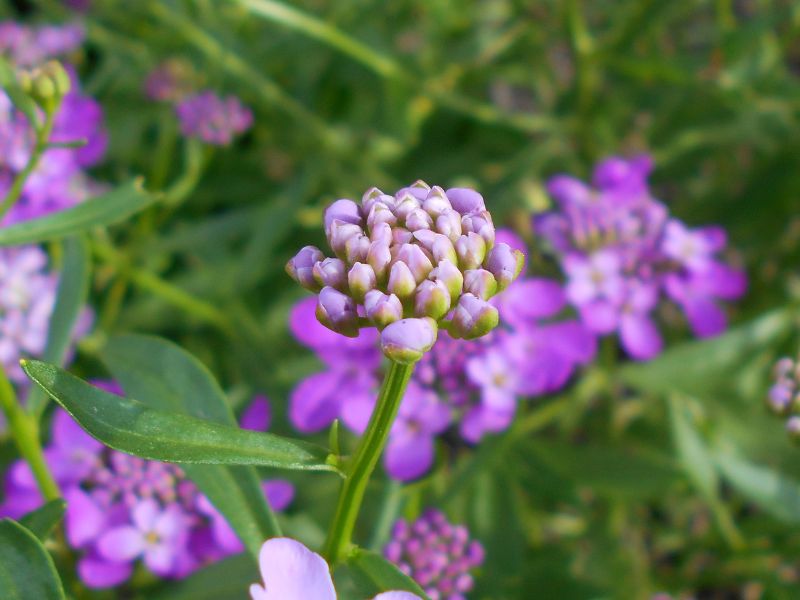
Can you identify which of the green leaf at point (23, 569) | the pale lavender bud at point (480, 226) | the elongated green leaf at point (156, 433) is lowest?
the green leaf at point (23, 569)

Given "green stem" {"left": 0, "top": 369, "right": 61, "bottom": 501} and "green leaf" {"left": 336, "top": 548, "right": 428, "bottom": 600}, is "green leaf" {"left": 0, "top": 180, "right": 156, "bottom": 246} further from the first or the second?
"green leaf" {"left": 336, "top": 548, "right": 428, "bottom": 600}

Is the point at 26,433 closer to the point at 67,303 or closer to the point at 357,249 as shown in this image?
the point at 67,303

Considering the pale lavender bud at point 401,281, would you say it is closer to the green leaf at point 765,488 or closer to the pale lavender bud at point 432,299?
the pale lavender bud at point 432,299

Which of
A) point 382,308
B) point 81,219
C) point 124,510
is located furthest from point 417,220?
point 124,510

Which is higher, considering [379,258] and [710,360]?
[710,360]

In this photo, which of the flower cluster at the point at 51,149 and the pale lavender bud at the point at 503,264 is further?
the flower cluster at the point at 51,149

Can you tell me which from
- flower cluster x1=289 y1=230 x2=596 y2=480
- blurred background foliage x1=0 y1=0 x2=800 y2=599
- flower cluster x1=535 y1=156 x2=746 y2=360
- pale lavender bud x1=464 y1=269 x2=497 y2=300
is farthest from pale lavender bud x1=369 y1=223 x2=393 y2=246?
→ flower cluster x1=535 y1=156 x2=746 y2=360

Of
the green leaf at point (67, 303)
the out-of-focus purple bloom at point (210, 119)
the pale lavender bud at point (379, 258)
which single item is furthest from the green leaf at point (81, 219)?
the out-of-focus purple bloom at point (210, 119)
